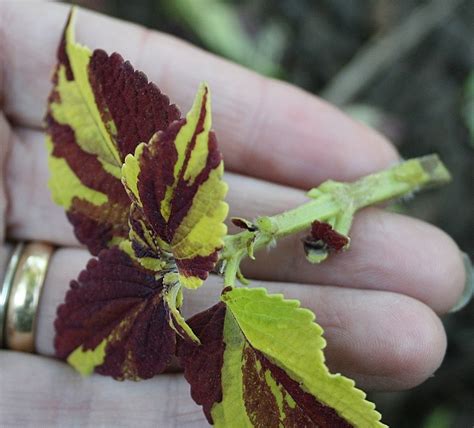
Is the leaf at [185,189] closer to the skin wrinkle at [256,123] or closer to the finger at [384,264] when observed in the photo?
the finger at [384,264]

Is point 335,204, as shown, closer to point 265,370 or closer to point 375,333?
point 375,333

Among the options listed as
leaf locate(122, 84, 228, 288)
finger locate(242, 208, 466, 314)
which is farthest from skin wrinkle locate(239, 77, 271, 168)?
leaf locate(122, 84, 228, 288)

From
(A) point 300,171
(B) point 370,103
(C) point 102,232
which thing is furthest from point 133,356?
(B) point 370,103

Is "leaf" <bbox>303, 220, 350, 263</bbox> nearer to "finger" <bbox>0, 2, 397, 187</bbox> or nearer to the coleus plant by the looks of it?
the coleus plant

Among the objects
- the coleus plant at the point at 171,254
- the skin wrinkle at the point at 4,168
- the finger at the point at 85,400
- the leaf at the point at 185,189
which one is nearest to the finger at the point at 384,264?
the coleus plant at the point at 171,254

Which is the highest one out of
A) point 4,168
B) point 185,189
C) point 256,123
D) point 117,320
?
point 185,189

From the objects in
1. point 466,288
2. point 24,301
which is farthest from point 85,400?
point 466,288
